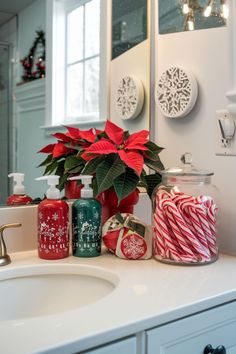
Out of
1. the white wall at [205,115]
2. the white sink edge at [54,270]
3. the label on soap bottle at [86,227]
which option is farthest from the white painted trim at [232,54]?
the white sink edge at [54,270]

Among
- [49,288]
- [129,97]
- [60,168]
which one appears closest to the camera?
[49,288]

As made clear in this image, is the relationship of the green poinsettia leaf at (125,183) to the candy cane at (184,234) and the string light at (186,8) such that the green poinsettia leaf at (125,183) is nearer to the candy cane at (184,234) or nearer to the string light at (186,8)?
the candy cane at (184,234)

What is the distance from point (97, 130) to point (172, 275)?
560 mm

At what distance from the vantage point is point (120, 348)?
711mm

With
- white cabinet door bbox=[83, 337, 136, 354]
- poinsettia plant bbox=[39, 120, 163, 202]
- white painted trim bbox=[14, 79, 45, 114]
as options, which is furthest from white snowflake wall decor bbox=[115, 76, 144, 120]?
white cabinet door bbox=[83, 337, 136, 354]

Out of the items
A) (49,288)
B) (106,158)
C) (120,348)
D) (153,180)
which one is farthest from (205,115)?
(120,348)

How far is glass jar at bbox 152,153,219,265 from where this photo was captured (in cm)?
108

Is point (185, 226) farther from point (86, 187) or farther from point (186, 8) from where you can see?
point (186, 8)

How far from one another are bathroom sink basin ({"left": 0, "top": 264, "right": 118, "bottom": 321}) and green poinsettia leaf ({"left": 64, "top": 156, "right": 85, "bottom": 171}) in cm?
29

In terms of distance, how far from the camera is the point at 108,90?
1.49 meters

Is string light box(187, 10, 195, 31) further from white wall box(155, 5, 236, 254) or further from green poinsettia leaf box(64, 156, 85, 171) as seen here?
green poinsettia leaf box(64, 156, 85, 171)

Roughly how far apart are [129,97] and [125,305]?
90cm

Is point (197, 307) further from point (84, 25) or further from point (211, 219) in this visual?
point (84, 25)

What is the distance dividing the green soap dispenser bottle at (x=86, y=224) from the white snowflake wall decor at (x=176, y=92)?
0.42 meters
